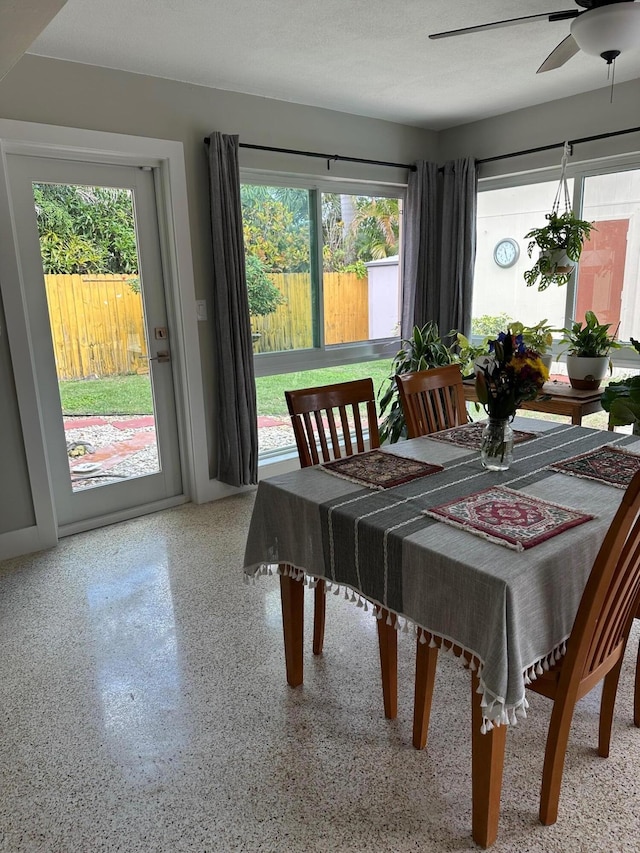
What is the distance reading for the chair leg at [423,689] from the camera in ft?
5.86

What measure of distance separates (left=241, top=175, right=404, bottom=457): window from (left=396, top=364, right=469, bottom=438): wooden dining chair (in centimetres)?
174

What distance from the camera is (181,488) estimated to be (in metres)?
3.95

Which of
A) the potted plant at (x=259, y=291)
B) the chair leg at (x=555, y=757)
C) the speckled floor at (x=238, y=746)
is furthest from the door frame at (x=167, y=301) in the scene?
the chair leg at (x=555, y=757)

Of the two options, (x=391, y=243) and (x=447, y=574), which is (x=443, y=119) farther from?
(x=447, y=574)

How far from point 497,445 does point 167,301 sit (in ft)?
8.02

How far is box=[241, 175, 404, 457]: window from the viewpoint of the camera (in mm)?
4074

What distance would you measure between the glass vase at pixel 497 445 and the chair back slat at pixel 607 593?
58cm

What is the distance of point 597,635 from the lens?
4.75 ft

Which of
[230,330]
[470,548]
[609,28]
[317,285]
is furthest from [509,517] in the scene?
[317,285]

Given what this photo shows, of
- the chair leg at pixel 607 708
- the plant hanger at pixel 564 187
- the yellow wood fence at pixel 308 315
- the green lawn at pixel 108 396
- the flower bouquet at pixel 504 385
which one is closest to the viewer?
the chair leg at pixel 607 708

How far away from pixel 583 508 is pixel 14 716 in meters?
1.99

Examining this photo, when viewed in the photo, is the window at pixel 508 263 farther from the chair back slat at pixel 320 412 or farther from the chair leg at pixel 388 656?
the chair leg at pixel 388 656

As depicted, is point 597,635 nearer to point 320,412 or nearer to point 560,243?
point 320,412

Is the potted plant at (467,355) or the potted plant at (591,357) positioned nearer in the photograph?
the potted plant at (591,357)
